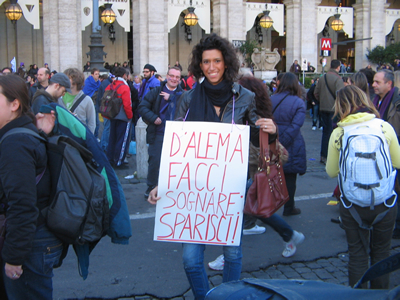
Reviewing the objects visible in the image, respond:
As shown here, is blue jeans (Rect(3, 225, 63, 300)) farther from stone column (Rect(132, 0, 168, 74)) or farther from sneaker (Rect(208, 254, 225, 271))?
stone column (Rect(132, 0, 168, 74))

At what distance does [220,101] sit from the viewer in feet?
10.3

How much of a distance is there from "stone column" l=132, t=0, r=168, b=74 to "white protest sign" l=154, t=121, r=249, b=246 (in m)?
19.5

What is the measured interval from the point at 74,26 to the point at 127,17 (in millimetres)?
2831

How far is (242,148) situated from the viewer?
3.03 m

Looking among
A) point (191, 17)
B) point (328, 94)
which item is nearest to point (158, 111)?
point (328, 94)

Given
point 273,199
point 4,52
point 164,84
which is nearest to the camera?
point 273,199

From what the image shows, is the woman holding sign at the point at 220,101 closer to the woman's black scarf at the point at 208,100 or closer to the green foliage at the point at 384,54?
the woman's black scarf at the point at 208,100

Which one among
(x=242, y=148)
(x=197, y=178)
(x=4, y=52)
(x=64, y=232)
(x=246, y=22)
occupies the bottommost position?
(x=64, y=232)

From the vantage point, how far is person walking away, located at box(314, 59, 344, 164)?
905cm

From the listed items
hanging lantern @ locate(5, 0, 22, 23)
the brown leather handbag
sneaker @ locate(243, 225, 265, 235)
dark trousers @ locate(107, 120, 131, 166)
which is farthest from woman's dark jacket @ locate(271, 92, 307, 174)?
hanging lantern @ locate(5, 0, 22, 23)

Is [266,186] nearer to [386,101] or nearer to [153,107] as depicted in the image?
[386,101]

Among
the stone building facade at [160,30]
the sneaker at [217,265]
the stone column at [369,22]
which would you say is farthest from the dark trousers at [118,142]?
the stone column at [369,22]

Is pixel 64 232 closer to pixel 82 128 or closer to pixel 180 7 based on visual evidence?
pixel 82 128

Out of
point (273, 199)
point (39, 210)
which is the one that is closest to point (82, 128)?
point (39, 210)
